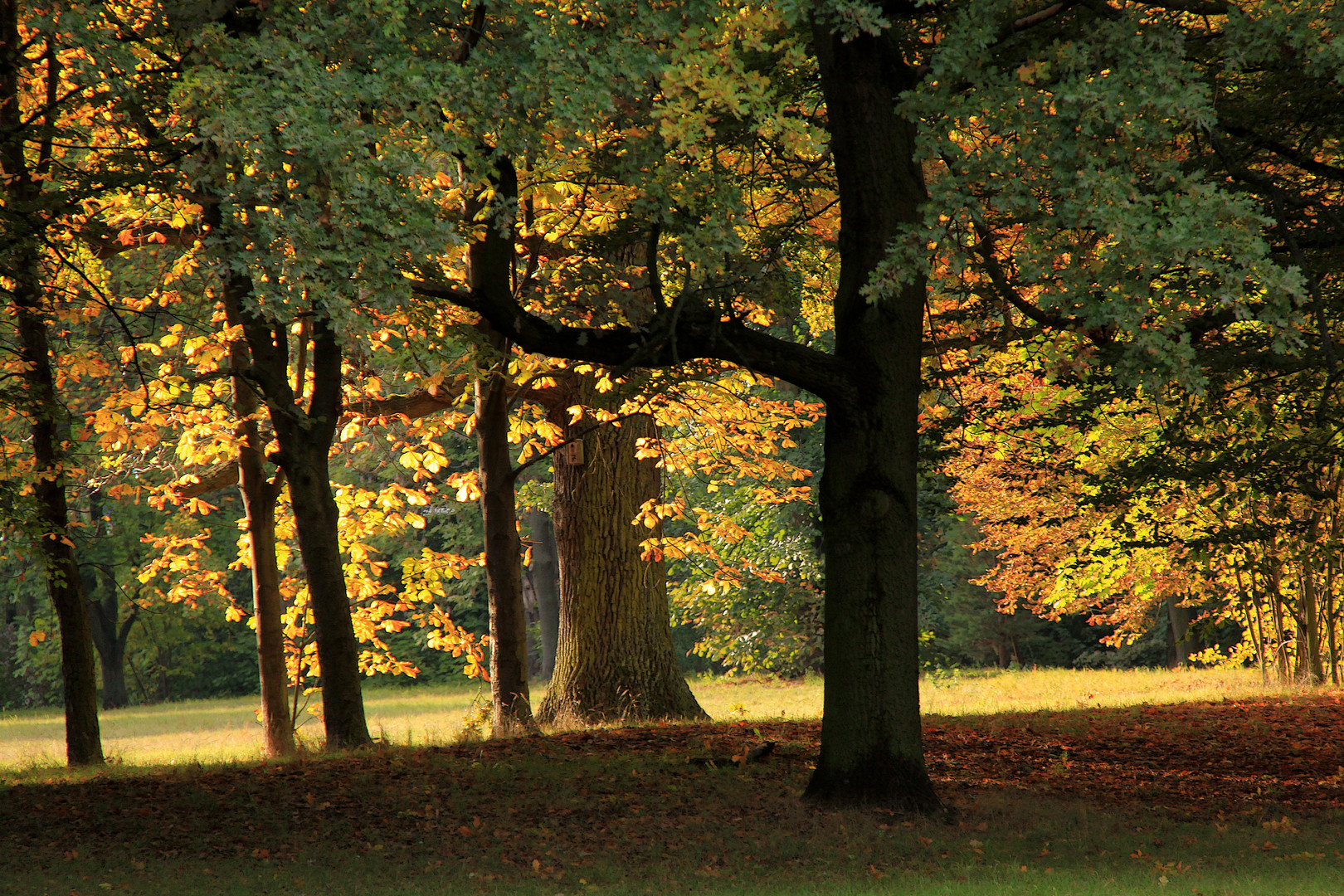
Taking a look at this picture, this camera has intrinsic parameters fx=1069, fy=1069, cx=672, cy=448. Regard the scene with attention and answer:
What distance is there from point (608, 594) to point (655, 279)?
20.1ft

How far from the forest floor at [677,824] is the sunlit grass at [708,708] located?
3233mm

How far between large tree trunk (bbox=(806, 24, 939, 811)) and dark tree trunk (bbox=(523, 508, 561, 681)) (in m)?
27.4

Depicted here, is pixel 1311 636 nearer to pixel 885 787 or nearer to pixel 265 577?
pixel 885 787

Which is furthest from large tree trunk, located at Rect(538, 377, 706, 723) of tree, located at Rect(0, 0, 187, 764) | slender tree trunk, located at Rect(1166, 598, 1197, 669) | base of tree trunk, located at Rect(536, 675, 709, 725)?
slender tree trunk, located at Rect(1166, 598, 1197, 669)

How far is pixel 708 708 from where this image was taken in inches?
946

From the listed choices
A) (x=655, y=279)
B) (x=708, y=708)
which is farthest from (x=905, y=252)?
(x=708, y=708)

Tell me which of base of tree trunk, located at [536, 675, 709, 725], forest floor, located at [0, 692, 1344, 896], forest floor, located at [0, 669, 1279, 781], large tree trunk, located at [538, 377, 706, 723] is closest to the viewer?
forest floor, located at [0, 692, 1344, 896]

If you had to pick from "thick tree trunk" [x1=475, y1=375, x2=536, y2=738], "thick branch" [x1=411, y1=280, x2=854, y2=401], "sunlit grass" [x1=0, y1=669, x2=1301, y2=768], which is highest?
"thick branch" [x1=411, y1=280, x2=854, y2=401]

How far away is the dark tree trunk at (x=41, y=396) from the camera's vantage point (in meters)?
8.02

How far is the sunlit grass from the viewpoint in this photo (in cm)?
1669

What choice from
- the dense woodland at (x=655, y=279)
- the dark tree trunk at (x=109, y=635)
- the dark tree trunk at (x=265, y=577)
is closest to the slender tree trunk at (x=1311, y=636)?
the dense woodland at (x=655, y=279)

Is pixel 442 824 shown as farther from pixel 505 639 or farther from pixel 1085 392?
pixel 1085 392

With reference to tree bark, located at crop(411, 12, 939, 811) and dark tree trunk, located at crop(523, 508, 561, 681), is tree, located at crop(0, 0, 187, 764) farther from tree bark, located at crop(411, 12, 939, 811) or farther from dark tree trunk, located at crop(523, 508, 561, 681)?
dark tree trunk, located at crop(523, 508, 561, 681)

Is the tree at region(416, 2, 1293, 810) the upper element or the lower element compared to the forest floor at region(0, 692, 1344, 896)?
upper
